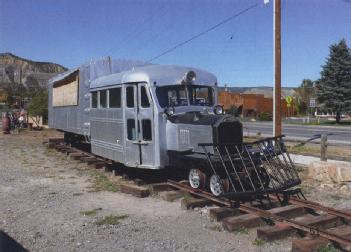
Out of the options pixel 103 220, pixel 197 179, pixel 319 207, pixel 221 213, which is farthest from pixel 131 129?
pixel 319 207

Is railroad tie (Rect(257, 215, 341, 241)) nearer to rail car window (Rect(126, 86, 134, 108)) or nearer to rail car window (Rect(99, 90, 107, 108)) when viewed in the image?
rail car window (Rect(126, 86, 134, 108))

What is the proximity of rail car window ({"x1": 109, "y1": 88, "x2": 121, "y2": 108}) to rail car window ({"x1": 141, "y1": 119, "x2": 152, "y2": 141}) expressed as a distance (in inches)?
49.2

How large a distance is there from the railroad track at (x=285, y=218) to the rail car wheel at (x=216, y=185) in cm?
11

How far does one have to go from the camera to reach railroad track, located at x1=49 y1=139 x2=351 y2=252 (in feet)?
20.0

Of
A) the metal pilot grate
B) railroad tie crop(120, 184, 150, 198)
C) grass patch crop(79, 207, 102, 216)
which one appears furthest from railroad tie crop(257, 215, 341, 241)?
railroad tie crop(120, 184, 150, 198)

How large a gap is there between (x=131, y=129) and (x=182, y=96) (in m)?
1.41

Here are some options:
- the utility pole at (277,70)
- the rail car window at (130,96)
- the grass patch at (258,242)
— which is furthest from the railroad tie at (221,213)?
the utility pole at (277,70)

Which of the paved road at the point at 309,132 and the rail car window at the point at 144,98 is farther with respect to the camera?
the paved road at the point at 309,132

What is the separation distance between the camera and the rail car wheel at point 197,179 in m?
9.01

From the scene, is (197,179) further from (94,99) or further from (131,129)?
(94,99)

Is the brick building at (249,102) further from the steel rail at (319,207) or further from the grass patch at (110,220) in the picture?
the grass patch at (110,220)

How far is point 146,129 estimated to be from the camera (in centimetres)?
1027

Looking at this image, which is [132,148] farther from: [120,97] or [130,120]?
[120,97]

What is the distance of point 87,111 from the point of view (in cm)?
1482
